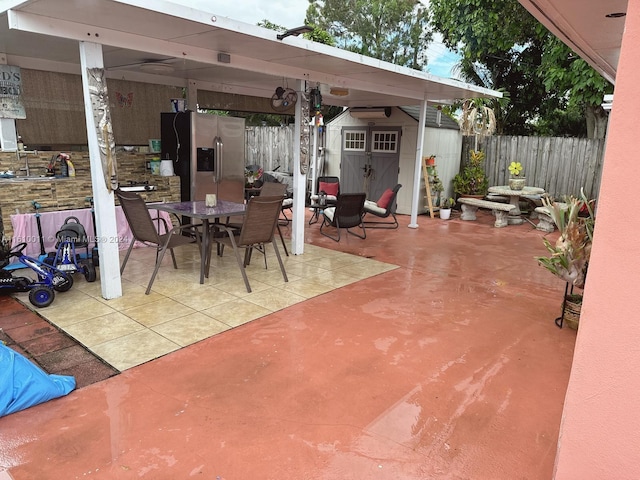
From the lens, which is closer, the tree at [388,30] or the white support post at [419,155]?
the white support post at [419,155]

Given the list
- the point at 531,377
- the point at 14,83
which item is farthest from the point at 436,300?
the point at 14,83

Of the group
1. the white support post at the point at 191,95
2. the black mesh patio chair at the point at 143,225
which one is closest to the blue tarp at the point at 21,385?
the black mesh patio chair at the point at 143,225

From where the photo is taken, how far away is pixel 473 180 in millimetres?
9789

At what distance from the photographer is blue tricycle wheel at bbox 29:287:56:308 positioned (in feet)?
12.3

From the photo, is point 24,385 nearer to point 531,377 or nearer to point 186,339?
point 186,339

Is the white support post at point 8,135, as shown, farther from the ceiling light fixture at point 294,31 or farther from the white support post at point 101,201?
the ceiling light fixture at point 294,31

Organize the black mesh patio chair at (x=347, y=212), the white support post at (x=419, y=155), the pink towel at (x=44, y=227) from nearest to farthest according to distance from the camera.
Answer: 1. the pink towel at (x=44, y=227)
2. the black mesh patio chair at (x=347, y=212)
3. the white support post at (x=419, y=155)

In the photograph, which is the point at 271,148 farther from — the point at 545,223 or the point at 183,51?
the point at 183,51

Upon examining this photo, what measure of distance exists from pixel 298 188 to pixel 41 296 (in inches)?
123

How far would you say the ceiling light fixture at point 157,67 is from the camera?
5648 mm

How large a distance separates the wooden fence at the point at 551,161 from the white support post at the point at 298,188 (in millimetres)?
6050

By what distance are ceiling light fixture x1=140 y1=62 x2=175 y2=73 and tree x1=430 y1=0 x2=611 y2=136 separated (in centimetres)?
786

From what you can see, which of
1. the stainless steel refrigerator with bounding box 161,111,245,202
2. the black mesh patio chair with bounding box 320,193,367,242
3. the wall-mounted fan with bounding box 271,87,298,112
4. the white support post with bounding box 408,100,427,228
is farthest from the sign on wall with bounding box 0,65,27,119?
the white support post with bounding box 408,100,427,228

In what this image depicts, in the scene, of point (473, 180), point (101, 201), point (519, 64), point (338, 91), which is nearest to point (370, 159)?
point (473, 180)
